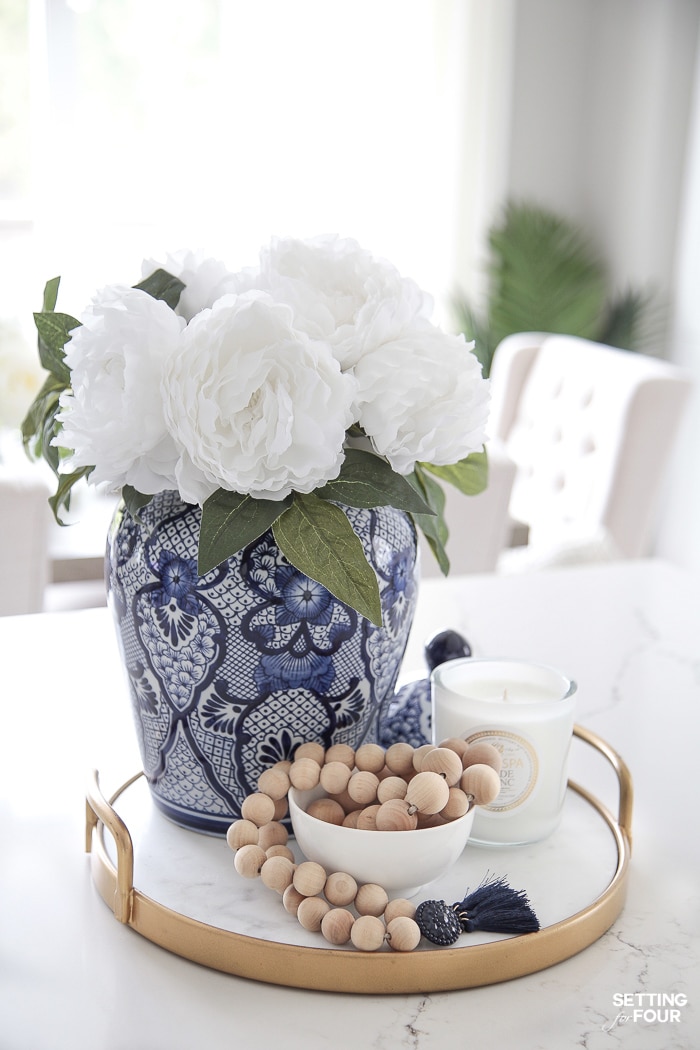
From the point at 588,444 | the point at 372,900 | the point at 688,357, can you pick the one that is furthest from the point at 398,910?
the point at 688,357

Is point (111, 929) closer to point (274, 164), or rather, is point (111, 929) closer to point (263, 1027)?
point (263, 1027)

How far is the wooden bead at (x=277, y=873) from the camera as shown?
51cm

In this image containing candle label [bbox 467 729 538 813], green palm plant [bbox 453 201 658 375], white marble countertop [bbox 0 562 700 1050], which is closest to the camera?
white marble countertop [bbox 0 562 700 1050]

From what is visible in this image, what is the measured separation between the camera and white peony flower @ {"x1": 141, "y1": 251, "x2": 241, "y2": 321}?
0.57 metres

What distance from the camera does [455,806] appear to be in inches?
20.1

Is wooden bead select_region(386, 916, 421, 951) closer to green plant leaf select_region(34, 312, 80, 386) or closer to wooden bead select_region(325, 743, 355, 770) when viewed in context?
wooden bead select_region(325, 743, 355, 770)

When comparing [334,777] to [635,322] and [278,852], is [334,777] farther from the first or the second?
[635,322]

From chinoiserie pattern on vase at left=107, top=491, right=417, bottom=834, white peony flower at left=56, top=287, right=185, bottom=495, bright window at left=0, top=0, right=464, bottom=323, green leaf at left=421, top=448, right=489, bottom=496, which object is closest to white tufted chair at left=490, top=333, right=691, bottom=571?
green leaf at left=421, top=448, right=489, bottom=496

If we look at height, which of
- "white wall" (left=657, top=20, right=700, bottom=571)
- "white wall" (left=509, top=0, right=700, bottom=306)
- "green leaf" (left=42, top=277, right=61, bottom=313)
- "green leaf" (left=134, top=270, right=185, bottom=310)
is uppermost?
"white wall" (left=509, top=0, right=700, bottom=306)

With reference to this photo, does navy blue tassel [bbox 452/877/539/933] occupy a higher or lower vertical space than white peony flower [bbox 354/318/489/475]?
lower

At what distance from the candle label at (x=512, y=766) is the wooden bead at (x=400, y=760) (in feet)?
0.14

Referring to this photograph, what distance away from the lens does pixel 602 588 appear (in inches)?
44.4

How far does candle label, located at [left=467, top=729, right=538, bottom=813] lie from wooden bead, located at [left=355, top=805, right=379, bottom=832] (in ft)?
0.27

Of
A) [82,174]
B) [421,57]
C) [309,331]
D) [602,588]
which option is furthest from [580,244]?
[309,331]
